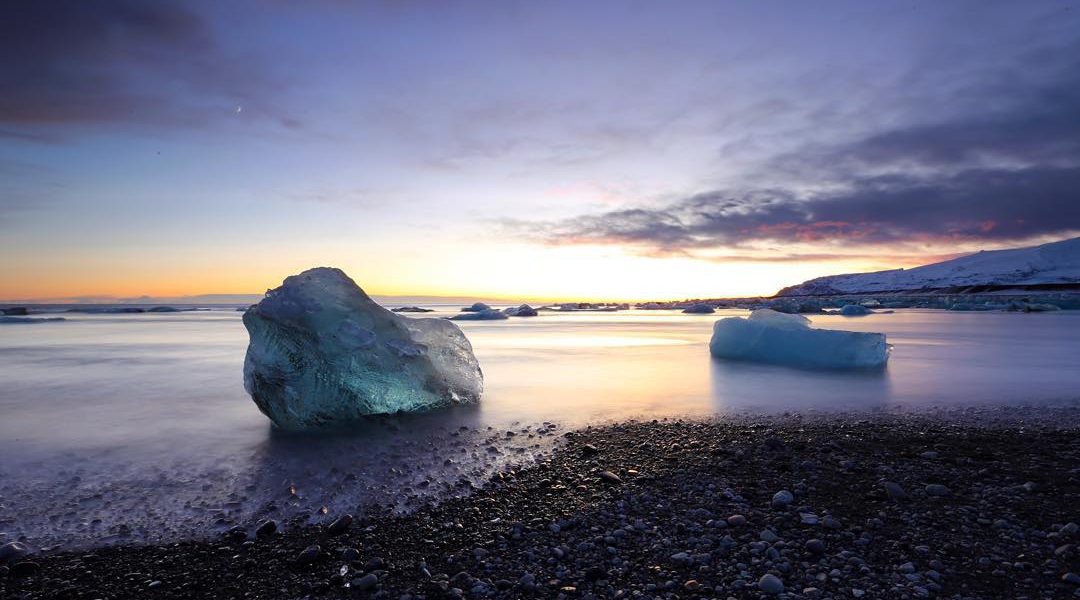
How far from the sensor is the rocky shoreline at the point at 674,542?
2.20 meters

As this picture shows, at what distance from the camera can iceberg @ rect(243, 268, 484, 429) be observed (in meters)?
4.92

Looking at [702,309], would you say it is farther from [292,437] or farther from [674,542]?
[674,542]

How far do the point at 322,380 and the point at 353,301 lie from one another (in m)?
0.86

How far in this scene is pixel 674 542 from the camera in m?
2.54

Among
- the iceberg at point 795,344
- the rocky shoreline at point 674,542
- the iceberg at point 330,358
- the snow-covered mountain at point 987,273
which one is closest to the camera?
the rocky shoreline at point 674,542

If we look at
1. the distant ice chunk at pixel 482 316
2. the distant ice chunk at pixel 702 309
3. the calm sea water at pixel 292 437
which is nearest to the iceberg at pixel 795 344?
the calm sea water at pixel 292 437

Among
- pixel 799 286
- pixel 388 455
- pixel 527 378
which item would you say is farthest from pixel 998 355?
pixel 799 286

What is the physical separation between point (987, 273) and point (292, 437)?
334 feet

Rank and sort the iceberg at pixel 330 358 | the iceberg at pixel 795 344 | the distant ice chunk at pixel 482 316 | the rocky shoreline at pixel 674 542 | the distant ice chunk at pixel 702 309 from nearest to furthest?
the rocky shoreline at pixel 674 542, the iceberg at pixel 330 358, the iceberg at pixel 795 344, the distant ice chunk at pixel 482 316, the distant ice chunk at pixel 702 309

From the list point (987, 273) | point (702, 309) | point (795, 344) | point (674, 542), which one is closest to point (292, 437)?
point (674, 542)

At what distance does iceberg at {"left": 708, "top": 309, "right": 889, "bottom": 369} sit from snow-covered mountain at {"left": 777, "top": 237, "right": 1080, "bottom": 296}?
8021 centimetres

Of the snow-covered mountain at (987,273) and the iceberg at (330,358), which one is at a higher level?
the snow-covered mountain at (987,273)

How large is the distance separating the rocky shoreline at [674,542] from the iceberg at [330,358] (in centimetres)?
214

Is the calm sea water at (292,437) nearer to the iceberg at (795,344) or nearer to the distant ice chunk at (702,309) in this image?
the iceberg at (795,344)
